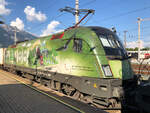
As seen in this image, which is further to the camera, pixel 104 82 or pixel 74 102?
pixel 74 102

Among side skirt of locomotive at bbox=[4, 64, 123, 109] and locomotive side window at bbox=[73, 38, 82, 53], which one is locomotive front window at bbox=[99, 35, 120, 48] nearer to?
locomotive side window at bbox=[73, 38, 82, 53]

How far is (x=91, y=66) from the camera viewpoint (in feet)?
17.3

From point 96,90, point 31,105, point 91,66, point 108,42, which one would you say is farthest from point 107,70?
point 31,105

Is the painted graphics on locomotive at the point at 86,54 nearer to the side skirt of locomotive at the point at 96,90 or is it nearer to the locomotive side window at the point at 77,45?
the locomotive side window at the point at 77,45

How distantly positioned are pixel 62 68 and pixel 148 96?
389 centimetres

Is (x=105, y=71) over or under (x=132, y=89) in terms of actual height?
over

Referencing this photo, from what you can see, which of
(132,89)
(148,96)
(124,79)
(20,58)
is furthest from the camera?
(20,58)

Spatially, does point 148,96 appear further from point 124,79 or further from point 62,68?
point 62,68

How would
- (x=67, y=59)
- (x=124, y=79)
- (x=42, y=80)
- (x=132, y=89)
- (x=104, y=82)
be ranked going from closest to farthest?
A: (x=104, y=82), (x=124, y=79), (x=132, y=89), (x=67, y=59), (x=42, y=80)

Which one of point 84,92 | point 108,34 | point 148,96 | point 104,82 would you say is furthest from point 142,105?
point 108,34

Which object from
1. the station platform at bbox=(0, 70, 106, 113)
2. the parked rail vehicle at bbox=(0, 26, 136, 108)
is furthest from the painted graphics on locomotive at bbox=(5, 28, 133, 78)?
the station platform at bbox=(0, 70, 106, 113)

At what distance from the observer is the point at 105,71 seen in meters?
5.04

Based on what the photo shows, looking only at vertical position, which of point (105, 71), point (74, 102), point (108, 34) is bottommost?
point (74, 102)

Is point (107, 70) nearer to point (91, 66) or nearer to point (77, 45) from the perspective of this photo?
point (91, 66)
